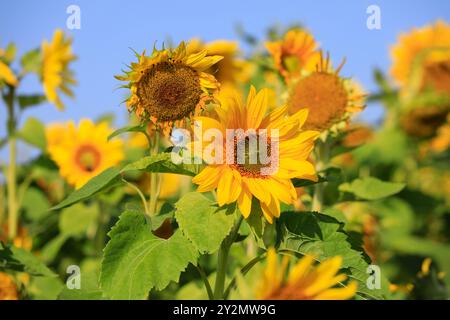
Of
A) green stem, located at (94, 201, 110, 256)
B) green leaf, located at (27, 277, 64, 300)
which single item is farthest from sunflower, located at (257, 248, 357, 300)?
green stem, located at (94, 201, 110, 256)

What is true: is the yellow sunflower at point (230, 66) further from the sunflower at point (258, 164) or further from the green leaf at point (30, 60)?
the sunflower at point (258, 164)

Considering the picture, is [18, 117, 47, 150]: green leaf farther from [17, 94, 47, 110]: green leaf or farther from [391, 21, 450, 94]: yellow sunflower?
[391, 21, 450, 94]: yellow sunflower

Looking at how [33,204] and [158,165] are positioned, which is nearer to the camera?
[158,165]

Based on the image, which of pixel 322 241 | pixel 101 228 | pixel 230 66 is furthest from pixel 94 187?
pixel 230 66

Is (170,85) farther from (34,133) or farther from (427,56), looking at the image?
(427,56)

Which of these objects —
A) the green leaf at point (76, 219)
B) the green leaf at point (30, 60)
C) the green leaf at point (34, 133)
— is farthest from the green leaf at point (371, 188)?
the green leaf at point (34, 133)

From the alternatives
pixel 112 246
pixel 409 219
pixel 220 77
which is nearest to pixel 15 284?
pixel 112 246

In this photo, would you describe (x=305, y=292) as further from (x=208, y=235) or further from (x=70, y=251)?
(x=70, y=251)

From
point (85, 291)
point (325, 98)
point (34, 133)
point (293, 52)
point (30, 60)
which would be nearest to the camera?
point (85, 291)
